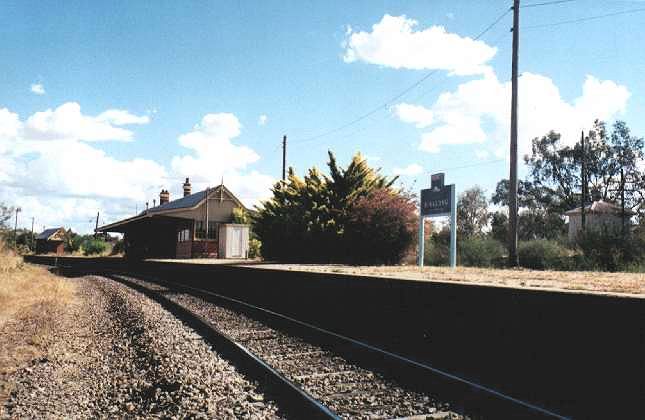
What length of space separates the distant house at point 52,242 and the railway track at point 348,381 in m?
76.7

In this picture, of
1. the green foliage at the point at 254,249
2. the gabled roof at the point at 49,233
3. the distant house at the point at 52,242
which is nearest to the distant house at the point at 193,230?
the green foliage at the point at 254,249

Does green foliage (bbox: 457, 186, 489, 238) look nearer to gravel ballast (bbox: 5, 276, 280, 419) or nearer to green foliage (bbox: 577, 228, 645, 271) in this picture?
green foliage (bbox: 577, 228, 645, 271)

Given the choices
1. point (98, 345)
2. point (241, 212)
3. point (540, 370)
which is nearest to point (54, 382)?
point (98, 345)

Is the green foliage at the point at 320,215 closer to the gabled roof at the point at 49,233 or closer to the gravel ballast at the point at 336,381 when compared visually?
the gravel ballast at the point at 336,381

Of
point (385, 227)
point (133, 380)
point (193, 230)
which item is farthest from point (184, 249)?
point (133, 380)

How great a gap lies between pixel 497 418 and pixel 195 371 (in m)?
3.68

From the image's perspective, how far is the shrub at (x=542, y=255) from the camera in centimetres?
1944

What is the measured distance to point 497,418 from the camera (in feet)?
15.6

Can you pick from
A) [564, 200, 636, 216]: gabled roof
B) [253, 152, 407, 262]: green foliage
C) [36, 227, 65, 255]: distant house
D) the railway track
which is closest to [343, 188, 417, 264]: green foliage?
[253, 152, 407, 262]: green foliage

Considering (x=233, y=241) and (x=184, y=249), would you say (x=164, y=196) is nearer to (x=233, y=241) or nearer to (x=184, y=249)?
(x=184, y=249)

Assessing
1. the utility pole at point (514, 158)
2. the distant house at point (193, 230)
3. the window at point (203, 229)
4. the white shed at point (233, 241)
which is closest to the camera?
the utility pole at point (514, 158)

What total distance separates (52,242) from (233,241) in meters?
68.0

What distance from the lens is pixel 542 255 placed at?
67.3 feet

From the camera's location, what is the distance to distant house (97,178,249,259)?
116ft
